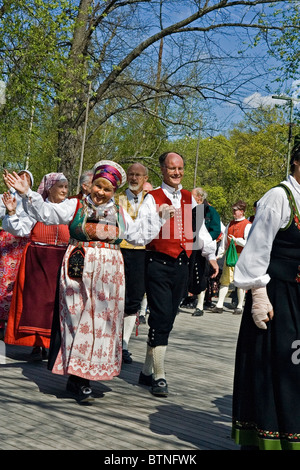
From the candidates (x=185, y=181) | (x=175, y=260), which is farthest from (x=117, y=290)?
(x=185, y=181)

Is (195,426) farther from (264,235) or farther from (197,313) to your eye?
(197,313)

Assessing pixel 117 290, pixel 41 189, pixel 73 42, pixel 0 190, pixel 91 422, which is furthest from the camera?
pixel 0 190

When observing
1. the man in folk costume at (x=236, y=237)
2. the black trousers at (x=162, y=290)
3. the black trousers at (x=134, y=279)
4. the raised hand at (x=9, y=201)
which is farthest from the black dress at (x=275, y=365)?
the man in folk costume at (x=236, y=237)

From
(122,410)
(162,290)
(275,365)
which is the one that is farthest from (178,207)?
(275,365)

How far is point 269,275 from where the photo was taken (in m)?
3.78

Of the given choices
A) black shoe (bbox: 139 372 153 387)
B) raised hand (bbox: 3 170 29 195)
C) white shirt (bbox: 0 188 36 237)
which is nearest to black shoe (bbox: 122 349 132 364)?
black shoe (bbox: 139 372 153 387)

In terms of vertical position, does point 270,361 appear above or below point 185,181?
below

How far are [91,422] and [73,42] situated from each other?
1439 cm

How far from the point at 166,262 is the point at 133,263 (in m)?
1.63

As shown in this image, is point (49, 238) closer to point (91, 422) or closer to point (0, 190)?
point (91, 422)

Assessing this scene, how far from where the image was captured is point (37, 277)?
6.88m

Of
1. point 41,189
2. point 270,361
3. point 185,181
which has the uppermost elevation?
point 185,181

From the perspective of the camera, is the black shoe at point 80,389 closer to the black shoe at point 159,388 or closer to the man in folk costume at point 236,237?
the black shoe at point 159,388

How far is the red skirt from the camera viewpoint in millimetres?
6773
